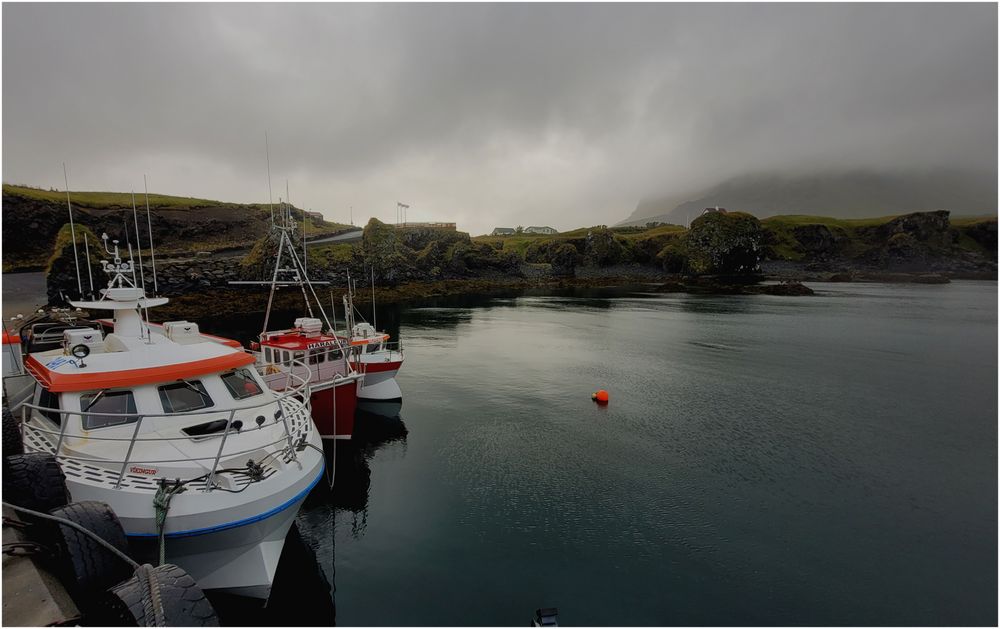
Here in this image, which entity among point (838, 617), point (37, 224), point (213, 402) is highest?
point (37, 224)

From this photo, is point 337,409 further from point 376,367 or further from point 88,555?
point 88,555

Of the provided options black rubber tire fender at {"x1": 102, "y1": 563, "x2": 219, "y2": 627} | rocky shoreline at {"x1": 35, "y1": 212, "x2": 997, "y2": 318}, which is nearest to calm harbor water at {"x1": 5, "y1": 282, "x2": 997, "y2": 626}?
black rubber tire fender at {"x1": 102, "y1": 563, "x2": 219, "y2": 627}

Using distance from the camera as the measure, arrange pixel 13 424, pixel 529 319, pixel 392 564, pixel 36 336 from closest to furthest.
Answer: pixel 13 424 → pixel 392 564 → pixel 36 336 → pixel 529 319

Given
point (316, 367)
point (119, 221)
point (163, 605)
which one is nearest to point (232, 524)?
point (163, 605)

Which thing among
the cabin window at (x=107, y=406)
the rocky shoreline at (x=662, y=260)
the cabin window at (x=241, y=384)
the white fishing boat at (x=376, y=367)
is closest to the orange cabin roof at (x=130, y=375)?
the cabin window at (x=107, y=406)

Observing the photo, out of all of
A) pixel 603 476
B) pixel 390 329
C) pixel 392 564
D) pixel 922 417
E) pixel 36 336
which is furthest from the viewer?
pixel 390 329

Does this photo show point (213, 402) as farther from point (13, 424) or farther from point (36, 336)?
point (36, 336)

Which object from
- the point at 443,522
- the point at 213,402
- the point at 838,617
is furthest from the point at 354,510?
the point at 838,617

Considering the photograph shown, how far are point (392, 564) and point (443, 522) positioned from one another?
96.4 inches

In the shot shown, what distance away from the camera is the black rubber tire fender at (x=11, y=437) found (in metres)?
9.93

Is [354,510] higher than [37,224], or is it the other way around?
[37,224]

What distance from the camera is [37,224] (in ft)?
218

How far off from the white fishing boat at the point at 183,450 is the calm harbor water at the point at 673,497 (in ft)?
12.0

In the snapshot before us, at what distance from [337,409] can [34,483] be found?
41.8 ft
